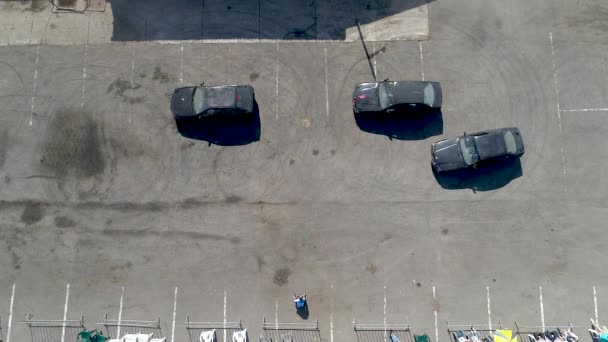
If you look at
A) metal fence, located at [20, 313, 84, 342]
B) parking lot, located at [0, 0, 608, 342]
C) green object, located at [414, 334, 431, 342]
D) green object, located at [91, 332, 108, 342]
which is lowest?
green object, located at [414, 334, 431, 342]

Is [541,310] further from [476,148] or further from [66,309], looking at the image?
[66,309]

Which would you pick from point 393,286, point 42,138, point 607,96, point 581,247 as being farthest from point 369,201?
point 42,138

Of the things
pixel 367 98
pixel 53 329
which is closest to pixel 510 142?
pixel 367 98

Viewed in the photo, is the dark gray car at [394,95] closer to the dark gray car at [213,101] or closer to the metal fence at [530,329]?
the dark gray car at [213,101]

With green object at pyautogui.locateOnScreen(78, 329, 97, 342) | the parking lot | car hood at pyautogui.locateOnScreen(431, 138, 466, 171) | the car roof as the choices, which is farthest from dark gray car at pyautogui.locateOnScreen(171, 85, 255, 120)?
the car roof

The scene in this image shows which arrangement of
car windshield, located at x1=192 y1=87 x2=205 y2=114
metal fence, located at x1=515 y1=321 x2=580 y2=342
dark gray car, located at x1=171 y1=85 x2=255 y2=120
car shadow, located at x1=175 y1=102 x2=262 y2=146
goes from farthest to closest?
car shadow, located at x1=175 y1=102 x2=262 y2=146 < car windshield, located at x1=192 y1=87 x2=205 y2=114 < dark gray car, located at x1=171 y1=85 x2=255 y2=120 < metal fence, located at x1=515 y1=321 x2=580 y2=342

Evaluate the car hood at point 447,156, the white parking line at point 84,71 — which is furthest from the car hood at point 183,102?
the car hood at point 447,156

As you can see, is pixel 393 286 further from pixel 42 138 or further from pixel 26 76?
pixel 26 76

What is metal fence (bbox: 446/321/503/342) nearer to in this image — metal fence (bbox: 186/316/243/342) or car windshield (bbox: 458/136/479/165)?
car windshield (bbox: 458/136/479/165)
